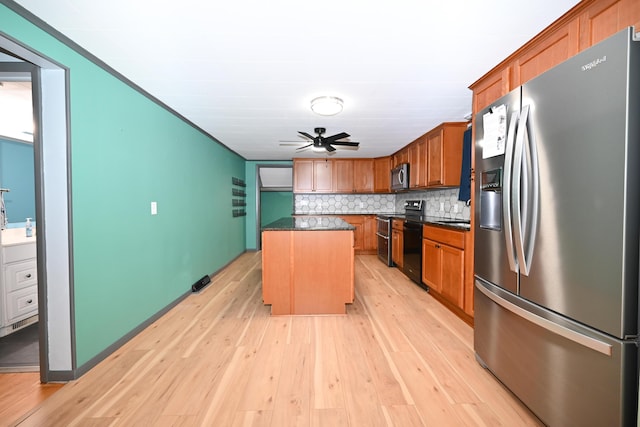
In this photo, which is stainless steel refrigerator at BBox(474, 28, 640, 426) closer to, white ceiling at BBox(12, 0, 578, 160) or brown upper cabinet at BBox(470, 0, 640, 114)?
brown upper cabinet at BBox(470, 0, 640, 114)

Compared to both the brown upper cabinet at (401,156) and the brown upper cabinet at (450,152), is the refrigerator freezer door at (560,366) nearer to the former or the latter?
the brown upper cabinet at (450,152)

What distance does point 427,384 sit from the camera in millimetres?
1764

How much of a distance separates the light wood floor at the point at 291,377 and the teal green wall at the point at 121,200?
35cm

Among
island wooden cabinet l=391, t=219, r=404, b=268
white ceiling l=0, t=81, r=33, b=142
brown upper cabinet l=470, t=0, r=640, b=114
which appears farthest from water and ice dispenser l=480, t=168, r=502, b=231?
white ceiling l=0, t=81, r=33, b=142

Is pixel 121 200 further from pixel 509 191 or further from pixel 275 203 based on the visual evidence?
pixel 275 203

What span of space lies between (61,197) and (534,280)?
2872 millimetres

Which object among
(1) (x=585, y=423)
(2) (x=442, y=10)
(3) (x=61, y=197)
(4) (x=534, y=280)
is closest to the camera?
(1) (x=585, y=423)

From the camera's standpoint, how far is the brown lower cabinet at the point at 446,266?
2.73 metres

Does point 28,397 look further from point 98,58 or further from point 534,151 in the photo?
point 534,151

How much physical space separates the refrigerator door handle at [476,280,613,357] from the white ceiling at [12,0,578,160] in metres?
1.68

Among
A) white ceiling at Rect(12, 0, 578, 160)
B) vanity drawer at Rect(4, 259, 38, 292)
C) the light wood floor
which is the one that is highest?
white ceiling at Rect(12, 0, 578, 160)

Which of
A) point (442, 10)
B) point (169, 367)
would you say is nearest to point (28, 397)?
point (169, 367)

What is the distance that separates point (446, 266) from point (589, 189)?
2054mm

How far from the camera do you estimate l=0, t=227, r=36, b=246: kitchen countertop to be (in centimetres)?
238
